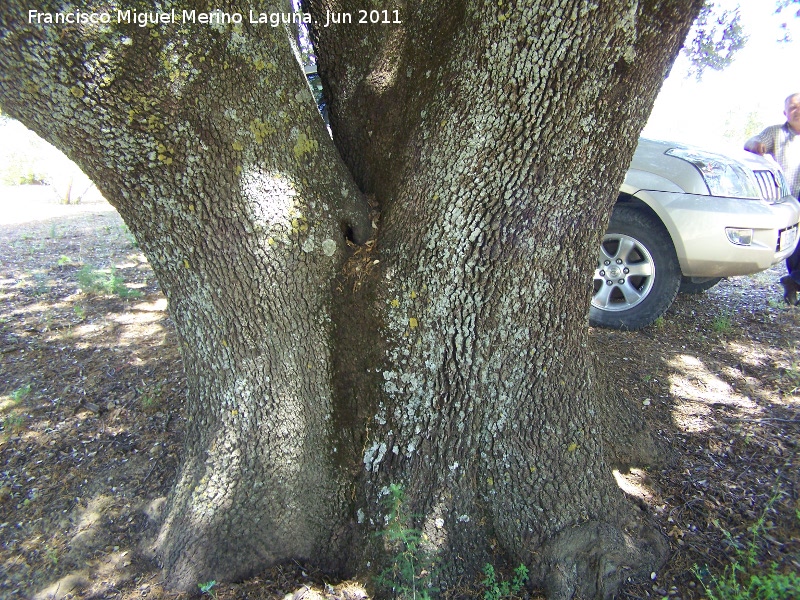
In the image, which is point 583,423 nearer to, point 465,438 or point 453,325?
point 465,438

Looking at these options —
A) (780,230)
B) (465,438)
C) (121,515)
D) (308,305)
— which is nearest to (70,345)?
(121,515)

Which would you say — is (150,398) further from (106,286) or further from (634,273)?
(634,273)

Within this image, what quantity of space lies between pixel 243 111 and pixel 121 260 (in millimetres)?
5466

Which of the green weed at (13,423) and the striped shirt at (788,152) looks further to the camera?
the striped shirt at (788,152)

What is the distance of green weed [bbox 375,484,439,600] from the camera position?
202 centimetres

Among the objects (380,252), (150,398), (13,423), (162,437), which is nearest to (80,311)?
(13,423)

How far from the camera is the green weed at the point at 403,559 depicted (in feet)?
6.64

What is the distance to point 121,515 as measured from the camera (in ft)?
7.98

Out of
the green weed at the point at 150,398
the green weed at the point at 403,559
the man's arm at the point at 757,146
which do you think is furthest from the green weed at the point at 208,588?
the man's arm at the point at 757,146

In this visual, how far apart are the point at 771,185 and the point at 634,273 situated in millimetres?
1342

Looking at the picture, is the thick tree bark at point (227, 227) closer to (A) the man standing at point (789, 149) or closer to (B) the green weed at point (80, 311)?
(B) the green weed at point (80, 311)

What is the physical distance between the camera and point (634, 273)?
392cm

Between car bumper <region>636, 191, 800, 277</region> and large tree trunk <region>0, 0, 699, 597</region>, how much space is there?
2.02 metres

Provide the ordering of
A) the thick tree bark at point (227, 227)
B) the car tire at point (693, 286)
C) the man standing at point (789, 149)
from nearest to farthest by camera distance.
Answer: the thick tree bark at point (227, 227), the car tire at point (693, 286), the man standing at point (789, 149)
